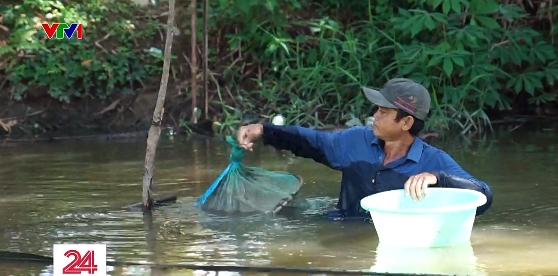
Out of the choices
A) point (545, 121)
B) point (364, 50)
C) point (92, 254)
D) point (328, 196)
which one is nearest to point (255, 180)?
point (328, 196)

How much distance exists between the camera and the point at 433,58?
9172 mm

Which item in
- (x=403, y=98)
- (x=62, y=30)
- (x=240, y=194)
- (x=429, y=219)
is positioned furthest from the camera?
(x=62, y=30)

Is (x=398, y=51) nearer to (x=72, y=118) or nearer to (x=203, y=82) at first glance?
(x=203, y=82)

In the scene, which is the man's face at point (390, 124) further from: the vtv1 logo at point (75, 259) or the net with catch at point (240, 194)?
the vtv1 logo at point (75, 259)

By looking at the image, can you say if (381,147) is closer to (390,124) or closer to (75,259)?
(390,124)

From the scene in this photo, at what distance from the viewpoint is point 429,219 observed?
4.46m

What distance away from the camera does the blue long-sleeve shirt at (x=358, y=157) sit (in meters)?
5.15

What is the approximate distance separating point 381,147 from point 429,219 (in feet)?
2.94

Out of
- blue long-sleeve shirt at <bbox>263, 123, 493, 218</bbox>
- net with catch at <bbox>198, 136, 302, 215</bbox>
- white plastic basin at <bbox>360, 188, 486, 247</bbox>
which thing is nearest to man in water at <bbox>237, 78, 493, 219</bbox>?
blue long-sleeve shirt at <bbox>263, 123, 493, 218</bbox>

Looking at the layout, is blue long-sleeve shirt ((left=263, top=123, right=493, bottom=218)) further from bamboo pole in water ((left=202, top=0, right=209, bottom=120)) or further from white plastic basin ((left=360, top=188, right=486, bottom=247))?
bamboo pole in water ((left=202, top=0, right=209, bottom=120))

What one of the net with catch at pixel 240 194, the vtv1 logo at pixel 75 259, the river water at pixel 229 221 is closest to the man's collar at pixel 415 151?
the river water at pixel 229 221

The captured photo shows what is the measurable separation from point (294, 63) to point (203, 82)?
1.10m

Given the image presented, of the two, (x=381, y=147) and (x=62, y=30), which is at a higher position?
(x=62, y=30)

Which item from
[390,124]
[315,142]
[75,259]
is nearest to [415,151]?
[390,124]
